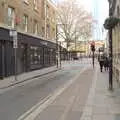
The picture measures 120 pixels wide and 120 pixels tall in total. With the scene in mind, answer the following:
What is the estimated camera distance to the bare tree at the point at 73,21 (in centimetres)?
9291

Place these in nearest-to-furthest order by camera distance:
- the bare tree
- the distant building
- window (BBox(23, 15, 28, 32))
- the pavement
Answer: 1. the pavement
2. the distant building
3. window (BBox(23, 15, 28, 32))
4. the bare tree

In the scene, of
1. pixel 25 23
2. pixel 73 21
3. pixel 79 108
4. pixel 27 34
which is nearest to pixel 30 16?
pixel 25 23

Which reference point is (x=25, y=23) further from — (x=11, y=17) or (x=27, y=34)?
(x=11, y=17)

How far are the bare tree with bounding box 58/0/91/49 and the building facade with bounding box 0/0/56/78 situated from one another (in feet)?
111

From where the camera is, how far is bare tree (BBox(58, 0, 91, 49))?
92.9 meters

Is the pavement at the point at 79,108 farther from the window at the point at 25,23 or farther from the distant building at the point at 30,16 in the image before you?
the window at the point at 25,23

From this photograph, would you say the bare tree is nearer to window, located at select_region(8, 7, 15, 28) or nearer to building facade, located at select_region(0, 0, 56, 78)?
building facade, located at select_region(0, 0, 56, 78)

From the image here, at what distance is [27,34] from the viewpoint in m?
37.7

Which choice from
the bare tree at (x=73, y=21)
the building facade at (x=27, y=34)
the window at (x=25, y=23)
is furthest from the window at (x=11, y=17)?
the bare tree at (x=73, y=21)

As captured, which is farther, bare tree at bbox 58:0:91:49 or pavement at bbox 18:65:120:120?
bare tree at bbox 58:0:91:49

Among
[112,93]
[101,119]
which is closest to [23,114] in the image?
[101,119]

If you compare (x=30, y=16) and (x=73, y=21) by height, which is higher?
(x=73, y=21)

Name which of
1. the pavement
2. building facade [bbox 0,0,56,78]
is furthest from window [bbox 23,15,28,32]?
the pavement

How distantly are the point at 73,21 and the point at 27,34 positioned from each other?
60.3 m
